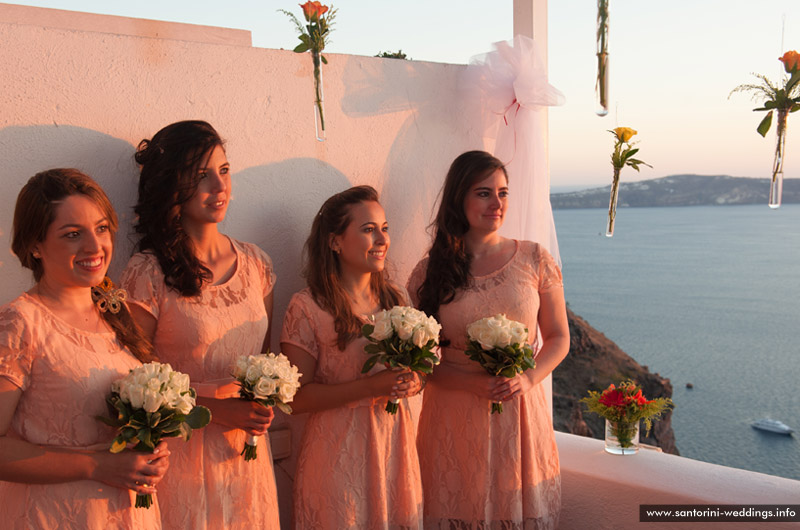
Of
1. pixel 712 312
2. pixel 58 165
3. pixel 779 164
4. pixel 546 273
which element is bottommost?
pixel 712 312

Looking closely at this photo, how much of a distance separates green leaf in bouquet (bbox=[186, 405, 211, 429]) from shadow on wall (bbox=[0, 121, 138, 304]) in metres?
1.10

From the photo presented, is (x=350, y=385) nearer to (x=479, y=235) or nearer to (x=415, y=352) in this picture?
(x=415, y=352)

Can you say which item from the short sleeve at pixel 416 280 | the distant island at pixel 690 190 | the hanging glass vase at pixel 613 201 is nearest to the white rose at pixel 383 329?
the short sleeve at pixel 416 280

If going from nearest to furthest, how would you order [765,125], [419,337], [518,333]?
1. [419,337]
2. [518,333]
3. [765,125]

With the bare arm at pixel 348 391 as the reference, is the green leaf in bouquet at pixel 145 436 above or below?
above

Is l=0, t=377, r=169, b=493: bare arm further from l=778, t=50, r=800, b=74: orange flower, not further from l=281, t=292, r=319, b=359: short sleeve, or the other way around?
l=778, t=50, r=800, b=74: orange flower

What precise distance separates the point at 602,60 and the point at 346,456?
Answer: 2.21 m

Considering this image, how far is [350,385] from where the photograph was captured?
356 cm

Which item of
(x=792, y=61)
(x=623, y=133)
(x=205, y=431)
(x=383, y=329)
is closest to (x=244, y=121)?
(x=383, y=329)

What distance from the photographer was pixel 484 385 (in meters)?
3.77

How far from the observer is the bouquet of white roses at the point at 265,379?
3.05 metres

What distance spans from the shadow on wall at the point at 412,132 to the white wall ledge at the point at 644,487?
1654mm

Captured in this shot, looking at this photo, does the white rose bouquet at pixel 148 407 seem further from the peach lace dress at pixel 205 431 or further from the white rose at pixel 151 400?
the peach lace dress at pixel 205 431

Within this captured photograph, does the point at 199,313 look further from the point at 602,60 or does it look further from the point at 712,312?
the point at 712,312
